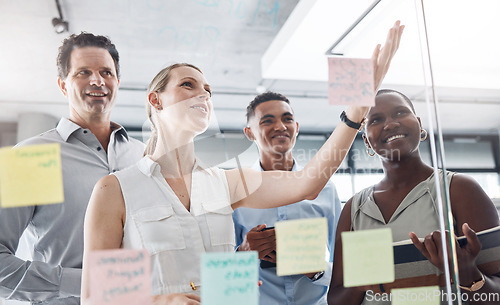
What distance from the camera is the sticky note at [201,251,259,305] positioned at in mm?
855

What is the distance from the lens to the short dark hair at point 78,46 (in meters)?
0.90

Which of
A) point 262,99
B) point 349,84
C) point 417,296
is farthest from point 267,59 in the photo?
point 417,296

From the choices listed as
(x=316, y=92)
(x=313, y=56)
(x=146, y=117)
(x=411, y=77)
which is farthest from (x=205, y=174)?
(x=411, y=77)

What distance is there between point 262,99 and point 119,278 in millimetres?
526

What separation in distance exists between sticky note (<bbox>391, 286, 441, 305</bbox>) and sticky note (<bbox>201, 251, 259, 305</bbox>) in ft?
1.33

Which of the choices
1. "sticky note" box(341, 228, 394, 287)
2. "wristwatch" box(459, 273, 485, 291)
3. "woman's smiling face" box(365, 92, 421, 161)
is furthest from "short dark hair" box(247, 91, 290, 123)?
"wristwatch" box(459, 273, 485, 291)

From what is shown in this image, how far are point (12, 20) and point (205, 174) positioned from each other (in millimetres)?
558

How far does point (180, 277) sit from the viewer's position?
857 mm

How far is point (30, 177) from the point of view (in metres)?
0.80

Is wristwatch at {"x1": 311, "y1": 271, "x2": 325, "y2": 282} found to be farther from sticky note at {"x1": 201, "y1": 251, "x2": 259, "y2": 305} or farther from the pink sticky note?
the pink sticky note

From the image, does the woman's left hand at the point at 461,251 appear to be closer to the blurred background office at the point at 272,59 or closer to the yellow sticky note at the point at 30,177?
the blurred background office at the point at 272,59

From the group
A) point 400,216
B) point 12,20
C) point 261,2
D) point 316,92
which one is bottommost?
point 400,216

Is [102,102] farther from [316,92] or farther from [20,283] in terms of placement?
[316,92]

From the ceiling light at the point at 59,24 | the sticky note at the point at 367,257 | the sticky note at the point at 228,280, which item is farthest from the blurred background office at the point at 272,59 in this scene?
the sticky note at the point at 228,280
